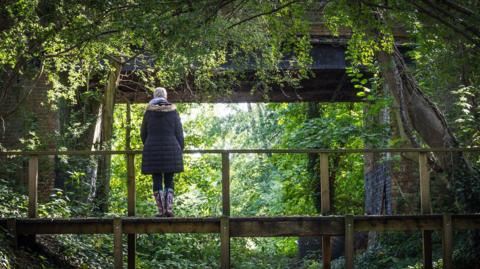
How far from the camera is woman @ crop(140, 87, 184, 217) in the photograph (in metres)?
11.3

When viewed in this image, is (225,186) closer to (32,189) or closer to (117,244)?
(117,244)

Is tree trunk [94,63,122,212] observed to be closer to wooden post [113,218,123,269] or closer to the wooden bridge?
the wooden bridge

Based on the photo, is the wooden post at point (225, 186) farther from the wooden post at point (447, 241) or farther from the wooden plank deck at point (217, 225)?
the wooden post at point (447, 241)

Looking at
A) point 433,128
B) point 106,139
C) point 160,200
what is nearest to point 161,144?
point 160,200

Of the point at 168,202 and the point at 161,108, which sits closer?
the point at 161,108

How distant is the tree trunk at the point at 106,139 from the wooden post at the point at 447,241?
6.97 m

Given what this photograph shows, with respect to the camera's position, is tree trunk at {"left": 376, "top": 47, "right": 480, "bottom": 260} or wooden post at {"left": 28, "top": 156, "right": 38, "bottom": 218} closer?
wooden post at {"left": 28, "top": 156, "right": 38, "bottom": 218}

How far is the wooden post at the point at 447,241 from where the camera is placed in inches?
468

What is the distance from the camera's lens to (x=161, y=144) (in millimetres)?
11383

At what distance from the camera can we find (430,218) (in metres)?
12.1

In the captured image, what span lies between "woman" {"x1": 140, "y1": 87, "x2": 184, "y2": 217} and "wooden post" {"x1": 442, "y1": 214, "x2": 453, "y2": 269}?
155 inches

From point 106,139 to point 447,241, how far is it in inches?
330

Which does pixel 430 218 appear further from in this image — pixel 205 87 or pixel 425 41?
pixel 205 87

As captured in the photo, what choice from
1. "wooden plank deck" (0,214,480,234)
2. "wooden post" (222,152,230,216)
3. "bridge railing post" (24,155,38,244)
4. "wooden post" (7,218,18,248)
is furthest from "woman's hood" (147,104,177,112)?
"wooden post" (7,218,18,248)
